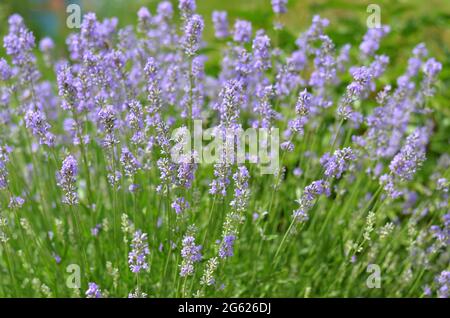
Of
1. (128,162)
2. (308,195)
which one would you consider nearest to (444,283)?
(308,195)

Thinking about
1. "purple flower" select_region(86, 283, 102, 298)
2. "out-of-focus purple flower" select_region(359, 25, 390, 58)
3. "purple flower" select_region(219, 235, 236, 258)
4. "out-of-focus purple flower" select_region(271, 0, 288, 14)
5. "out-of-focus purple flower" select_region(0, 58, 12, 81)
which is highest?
"out-of-focus purple flower" select_region(271, 0, 288, 14)

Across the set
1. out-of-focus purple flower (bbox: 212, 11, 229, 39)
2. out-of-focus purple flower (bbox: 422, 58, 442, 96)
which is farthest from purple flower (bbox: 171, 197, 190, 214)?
out-of-focus purple flower (bbox: 422, 58, 442, 96)

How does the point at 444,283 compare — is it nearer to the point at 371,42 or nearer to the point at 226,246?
the point at 226,246

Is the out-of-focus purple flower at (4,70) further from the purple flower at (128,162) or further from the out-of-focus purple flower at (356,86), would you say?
the out-of-focus purple flower at (356,86)

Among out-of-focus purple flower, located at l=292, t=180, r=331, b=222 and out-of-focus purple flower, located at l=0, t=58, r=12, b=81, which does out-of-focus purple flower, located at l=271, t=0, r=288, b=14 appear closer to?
out-of-focus purple flower, located at l=292, t=180, r=331, b=222

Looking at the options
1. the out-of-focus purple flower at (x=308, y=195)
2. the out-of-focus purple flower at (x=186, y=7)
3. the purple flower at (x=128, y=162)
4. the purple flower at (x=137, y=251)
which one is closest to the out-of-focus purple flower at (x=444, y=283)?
the out-of-focus purple flower at (x=308, y=195)

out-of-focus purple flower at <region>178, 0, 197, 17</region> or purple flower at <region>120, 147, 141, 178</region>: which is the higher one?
out-of-focus purple flower at <region>178, 0, 197, 17</region>

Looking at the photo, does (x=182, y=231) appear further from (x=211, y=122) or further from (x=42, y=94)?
(x=42, y=94)
